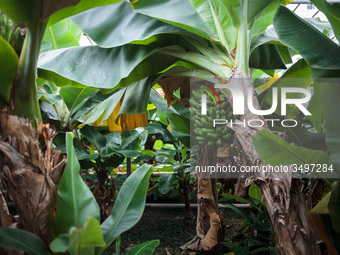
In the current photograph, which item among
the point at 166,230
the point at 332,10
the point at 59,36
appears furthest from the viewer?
the point at 166,230

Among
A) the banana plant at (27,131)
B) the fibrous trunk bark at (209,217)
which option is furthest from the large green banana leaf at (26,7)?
the fibrous trunk bark at (209,217)

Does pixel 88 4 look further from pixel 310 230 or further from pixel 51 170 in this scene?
pixel 310 230

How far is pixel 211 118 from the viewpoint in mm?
1631

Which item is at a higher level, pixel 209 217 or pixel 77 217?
pixel 77 217

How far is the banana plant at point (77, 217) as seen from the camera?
2.31 ft

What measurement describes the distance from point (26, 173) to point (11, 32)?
46 centimetres

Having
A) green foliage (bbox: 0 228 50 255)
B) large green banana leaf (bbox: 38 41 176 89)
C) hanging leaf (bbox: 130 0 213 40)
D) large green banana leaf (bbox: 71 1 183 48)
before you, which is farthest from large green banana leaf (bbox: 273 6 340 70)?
green foliage (bbox: 0 228 50 255)

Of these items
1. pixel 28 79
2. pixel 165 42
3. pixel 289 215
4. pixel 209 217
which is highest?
pixel 165 42

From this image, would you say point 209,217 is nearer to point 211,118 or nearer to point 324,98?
point 211,118

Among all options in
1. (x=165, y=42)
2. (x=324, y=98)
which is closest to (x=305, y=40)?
(x=324, y=98)

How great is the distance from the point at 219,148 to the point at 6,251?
45.0 inches

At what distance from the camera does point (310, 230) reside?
99 cm

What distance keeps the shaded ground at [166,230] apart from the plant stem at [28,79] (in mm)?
1526

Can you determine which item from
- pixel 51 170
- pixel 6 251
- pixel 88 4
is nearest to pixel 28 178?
pixel 51 170
